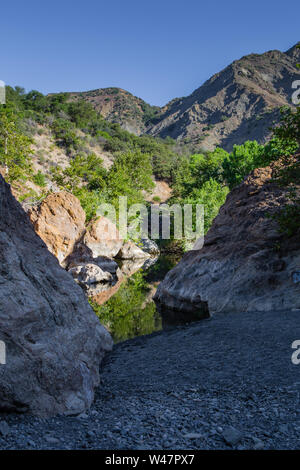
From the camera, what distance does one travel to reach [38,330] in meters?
4.16

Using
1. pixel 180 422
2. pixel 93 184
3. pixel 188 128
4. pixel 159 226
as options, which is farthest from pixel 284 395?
pixel 188 128

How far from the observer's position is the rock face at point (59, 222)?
73.9 ft

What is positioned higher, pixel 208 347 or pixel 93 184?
pixel 93 184

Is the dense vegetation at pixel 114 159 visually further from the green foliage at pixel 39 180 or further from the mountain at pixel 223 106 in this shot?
the mountain at pixel 223 106

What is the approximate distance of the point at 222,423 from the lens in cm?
357

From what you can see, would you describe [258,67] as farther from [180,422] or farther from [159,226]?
[180,422]

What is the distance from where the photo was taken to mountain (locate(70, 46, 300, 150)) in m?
92.4

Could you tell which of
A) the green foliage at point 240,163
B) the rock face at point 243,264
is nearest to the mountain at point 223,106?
the green foliage at point 240,163

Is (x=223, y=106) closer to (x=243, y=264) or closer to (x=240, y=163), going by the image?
(x=240, y=163)

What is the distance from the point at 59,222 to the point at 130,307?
11.6 metres

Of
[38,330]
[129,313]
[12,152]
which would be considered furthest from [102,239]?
[38,330]

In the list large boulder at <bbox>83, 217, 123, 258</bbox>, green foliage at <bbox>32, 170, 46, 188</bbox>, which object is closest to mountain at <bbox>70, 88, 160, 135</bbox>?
green foliage at <bbox>32, 170, 46, 188</bbox>

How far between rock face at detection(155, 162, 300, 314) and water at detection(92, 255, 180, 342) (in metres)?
1.05

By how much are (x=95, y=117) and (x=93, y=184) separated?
32.5 m
